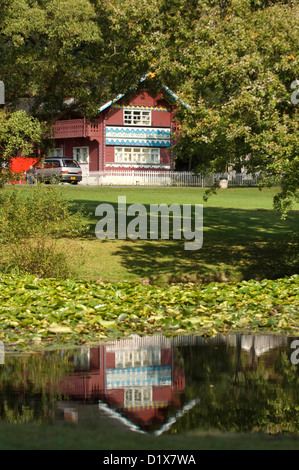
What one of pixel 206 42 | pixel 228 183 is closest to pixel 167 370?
pixel 206 42

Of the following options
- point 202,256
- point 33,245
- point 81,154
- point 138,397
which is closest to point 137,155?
point 81,154

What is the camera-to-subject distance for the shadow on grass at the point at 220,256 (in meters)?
21.2

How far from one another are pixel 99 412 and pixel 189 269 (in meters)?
13.9

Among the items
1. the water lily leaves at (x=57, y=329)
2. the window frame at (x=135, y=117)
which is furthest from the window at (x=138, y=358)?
the window frame at (x=135, y=117)

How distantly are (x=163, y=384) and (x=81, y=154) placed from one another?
2446 inches

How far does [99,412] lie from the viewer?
788 centimetres

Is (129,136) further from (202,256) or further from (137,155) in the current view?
(202,256)

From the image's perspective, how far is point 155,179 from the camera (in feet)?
215

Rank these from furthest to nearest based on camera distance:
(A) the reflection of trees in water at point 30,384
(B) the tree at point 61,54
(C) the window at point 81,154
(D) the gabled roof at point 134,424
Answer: (C) the window at point 81,154
(B) the tree at point 61,54
(A) the reflection of trees in water at point 30,384
(D) the gabled roof at point 134,424

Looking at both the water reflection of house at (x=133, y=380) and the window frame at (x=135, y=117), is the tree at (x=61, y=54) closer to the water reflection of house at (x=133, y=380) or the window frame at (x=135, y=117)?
the water reflection of house at (x=133, y=380)

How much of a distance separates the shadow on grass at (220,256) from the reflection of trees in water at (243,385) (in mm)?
8508

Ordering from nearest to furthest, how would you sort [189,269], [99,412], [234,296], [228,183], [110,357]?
[99,412]
[110,357]
[234,296]
[189,269]
[228,183]
